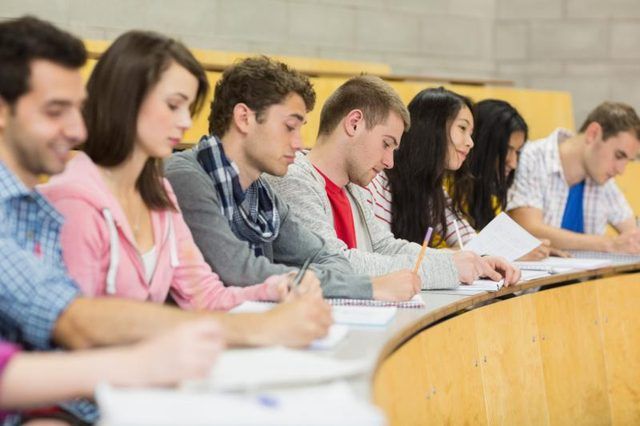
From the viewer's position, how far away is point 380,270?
278cm

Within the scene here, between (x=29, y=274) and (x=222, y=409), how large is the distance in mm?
410

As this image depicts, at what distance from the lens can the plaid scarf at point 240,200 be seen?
2408 mm

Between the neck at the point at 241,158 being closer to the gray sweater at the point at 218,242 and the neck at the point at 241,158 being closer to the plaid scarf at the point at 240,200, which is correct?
the plaid scarf at the point at 240,200

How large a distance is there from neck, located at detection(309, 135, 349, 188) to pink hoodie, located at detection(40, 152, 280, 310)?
1055 mm

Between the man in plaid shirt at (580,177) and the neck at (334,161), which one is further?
the man in plaid shirt at (580,177)

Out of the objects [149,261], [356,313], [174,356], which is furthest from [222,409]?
[356,313]

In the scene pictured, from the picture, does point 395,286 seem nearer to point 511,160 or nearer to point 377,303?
point 377,303

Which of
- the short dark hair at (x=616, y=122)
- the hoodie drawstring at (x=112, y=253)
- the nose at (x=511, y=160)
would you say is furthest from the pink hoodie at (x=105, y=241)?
the short dark hair at (x=616, y=122)

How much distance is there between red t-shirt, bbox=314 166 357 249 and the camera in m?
3.06

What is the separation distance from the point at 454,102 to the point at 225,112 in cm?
123

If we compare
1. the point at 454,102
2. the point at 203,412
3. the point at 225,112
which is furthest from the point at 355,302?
the point at 454,102

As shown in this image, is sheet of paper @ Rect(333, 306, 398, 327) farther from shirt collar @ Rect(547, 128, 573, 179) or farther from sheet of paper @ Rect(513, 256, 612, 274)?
shirt collar @ Rect(547, 128, 573, 179)

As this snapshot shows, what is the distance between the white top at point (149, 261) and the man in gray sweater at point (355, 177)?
2.98ft

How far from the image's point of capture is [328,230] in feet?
9.25
